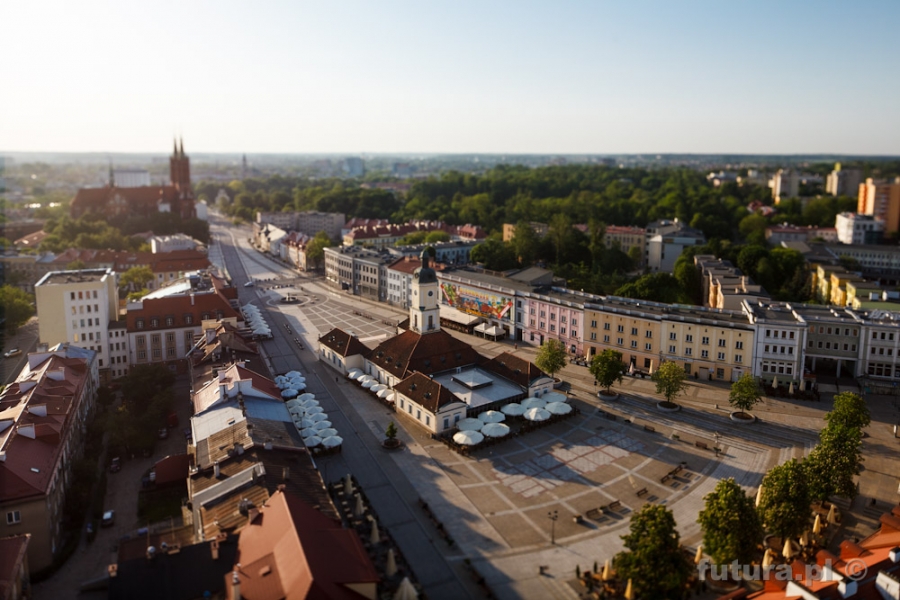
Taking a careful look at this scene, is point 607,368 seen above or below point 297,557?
below

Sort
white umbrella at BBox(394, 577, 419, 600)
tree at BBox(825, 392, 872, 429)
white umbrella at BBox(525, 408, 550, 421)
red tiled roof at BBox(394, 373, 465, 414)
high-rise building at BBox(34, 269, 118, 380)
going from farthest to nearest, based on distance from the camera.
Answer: high-rise building at BBox(34, 269, 118, 380) < white umbrella at BBox(525, 408, 550, 421) < red tiled roof at BBox(394, 373, 465, 414) < tree at BBox(825, 392, 872, 429) < white umbrella at BBox(394, 577, 419, 600)

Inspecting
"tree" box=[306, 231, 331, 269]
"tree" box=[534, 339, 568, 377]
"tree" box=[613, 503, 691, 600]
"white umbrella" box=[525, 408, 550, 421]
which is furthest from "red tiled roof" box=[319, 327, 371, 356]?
"tree" box=[306, 231, 331, 269]

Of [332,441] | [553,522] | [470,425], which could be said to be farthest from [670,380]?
[332,441]

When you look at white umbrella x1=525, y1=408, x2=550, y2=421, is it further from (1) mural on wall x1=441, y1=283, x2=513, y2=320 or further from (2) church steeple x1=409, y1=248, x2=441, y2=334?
(1) mural on wall x1=441, y1=283, x2=513, y2=320

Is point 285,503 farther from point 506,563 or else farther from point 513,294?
point 513,294

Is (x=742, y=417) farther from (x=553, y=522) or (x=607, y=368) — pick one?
(x=553, y=522)
